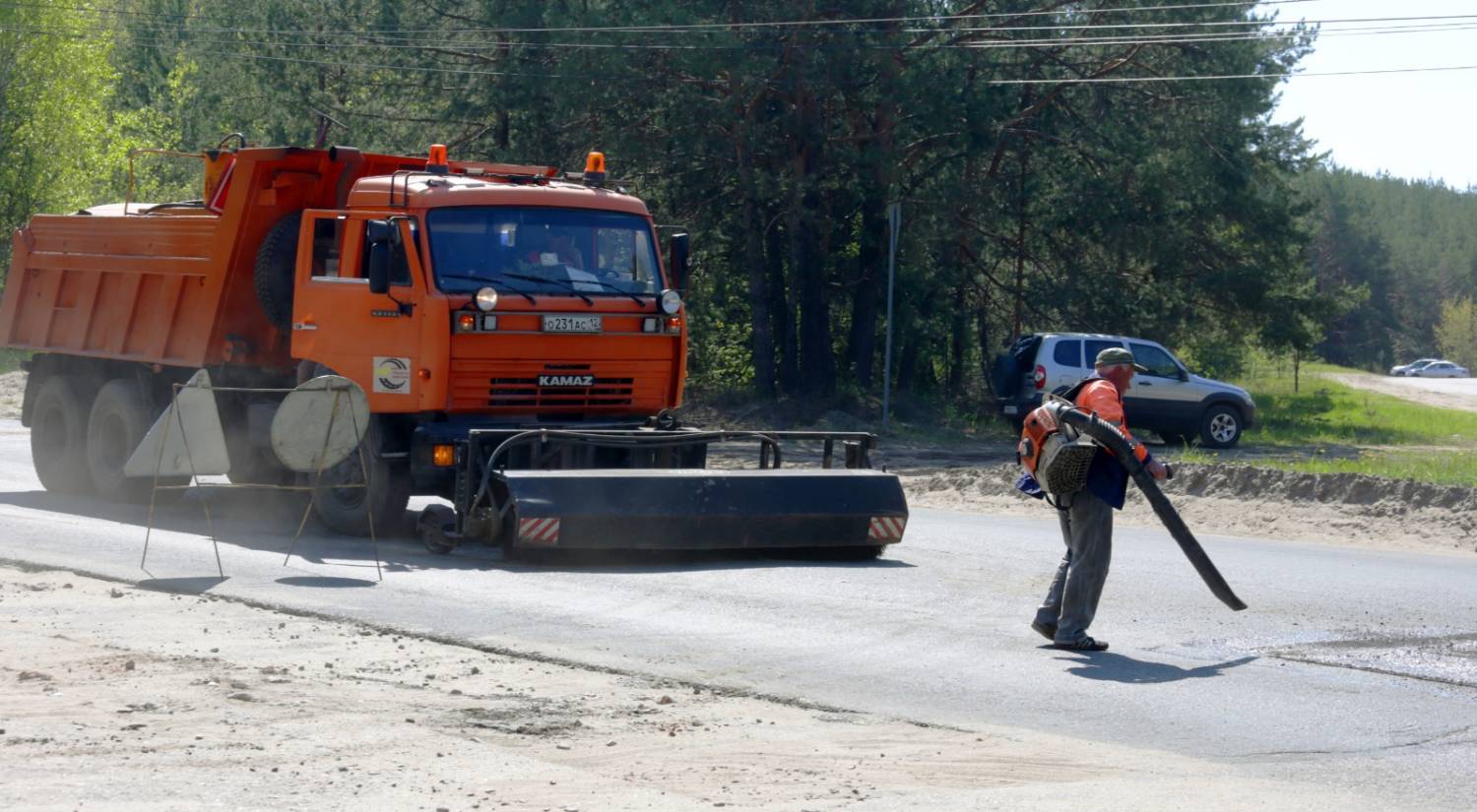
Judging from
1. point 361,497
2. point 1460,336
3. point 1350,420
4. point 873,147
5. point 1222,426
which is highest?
Result: point 1460,336

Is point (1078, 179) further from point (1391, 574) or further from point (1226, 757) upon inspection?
point (1226, 757)

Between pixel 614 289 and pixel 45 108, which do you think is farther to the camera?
pixel 45 108

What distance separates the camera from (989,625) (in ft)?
31.4

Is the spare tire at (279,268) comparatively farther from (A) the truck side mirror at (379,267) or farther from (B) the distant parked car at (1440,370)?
(B) the distant parked car at (1440,370)

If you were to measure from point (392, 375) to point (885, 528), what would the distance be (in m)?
3.85

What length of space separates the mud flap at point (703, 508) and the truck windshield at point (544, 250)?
164 cm

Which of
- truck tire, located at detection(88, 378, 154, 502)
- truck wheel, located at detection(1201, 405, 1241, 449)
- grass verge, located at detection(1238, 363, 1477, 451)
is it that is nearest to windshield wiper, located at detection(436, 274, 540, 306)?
truck tire, located at detection(88, 378, 154, 502)

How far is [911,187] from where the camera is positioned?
31438 mm

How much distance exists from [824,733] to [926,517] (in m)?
9.05

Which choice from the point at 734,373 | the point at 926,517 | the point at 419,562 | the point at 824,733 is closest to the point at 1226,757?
the point at 824,733

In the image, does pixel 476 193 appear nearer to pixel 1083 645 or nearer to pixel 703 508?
pixel 703 508

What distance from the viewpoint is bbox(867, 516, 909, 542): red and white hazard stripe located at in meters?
11.9

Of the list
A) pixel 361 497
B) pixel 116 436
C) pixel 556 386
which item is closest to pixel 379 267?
pixel 556 386

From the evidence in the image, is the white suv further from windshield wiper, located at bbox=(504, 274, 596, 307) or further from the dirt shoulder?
the dirt shoulder
